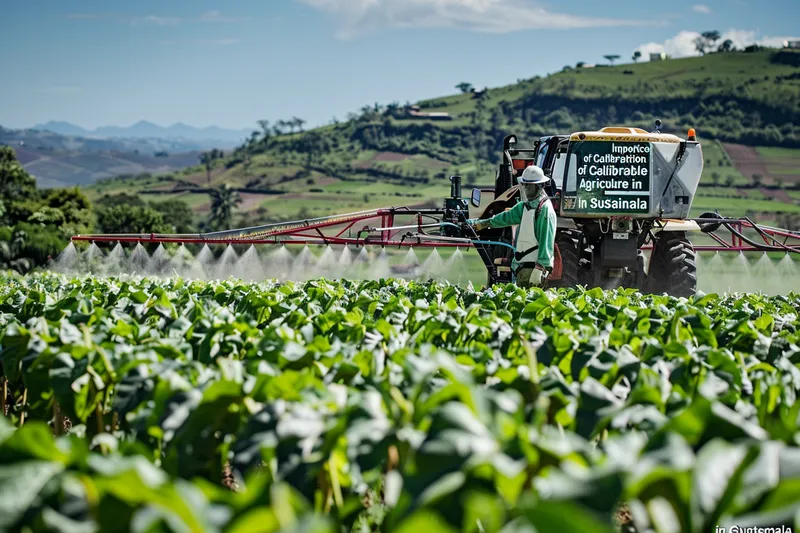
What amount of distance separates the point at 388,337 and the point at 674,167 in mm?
10117

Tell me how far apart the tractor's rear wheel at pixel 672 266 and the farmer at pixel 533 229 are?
359 centimetres

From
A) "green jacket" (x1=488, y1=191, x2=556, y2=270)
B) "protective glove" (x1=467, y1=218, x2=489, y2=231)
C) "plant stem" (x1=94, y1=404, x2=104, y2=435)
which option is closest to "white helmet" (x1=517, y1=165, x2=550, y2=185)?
"green jacket" (x1=488, y1=191, x2=556, y2=270)

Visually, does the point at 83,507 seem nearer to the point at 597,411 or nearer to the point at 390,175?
the point at 597,411

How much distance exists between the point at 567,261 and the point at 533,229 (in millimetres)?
2482

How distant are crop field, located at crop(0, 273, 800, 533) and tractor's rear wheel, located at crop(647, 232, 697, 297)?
8120 mm

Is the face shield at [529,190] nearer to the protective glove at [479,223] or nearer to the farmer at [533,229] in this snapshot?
the farmer at [533,229]

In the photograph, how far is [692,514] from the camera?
9.84 feet

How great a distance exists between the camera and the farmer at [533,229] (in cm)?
1195

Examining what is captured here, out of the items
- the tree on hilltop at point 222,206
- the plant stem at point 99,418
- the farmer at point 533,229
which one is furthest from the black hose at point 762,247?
the tree on hilltop at point 222,206

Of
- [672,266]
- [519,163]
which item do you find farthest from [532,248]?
[519,163]

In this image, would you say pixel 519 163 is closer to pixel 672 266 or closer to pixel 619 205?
pixel 619 205

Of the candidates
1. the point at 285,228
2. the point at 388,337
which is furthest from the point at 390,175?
the point at 388,337

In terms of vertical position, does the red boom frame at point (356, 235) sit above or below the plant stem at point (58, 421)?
below

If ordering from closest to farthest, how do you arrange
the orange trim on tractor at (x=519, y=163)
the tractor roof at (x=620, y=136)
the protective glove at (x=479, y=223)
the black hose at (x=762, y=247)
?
the protective glove at (x=479, y=223) → the tractor roof at (x=620, y=136) → the black hose at (x=762, y=247) → the orange trim on tractor at (x=519, y=163)
